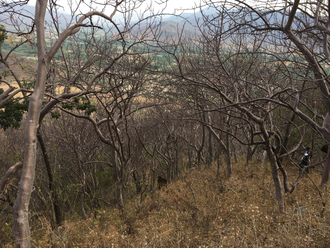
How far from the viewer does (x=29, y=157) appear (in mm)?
3086

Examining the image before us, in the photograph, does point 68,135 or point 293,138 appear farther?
point 293,138

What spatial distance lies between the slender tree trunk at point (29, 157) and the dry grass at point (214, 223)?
0.85 meters

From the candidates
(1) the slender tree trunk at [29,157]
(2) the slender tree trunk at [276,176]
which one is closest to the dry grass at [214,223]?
(2) the slender tree trunk at [276,176]

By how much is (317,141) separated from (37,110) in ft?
37.8

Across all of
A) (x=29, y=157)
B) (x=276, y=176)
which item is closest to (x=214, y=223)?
(x=276, y=176)

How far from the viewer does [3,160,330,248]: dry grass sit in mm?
3836

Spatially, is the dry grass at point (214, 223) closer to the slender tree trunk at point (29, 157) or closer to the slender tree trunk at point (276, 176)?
the slender tree trunk at point (276, 176)

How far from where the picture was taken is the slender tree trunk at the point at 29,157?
2945 millimetres

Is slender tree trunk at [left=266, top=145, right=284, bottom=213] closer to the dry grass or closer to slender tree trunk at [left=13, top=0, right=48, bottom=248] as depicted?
the dry grass

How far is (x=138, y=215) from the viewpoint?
7.56 meters

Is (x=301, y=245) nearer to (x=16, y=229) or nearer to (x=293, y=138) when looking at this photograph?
(x=16, y=229)

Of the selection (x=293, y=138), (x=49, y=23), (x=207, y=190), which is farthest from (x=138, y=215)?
(x=293, y=138)

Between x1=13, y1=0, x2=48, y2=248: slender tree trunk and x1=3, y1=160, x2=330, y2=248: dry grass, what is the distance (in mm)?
845

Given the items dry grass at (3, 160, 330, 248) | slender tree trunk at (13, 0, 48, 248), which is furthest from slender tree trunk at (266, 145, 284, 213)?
slender tree trunk at (13, 0, 48, 248)
